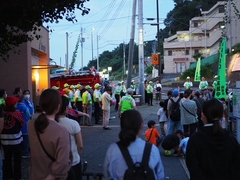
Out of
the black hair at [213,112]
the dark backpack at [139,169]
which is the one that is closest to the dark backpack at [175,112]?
the black hair at [213,112]

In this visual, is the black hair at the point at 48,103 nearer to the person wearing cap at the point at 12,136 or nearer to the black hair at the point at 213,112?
the black hair at the point at 213,112

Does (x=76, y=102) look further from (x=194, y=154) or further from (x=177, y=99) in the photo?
(x=194, y=154)

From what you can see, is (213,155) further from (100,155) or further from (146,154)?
(100,155)

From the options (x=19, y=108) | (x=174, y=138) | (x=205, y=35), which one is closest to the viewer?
(x=19, y=108)

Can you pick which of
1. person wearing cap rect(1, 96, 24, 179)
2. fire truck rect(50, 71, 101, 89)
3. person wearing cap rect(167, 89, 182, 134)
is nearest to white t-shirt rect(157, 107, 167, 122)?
person wearing cap rect(167, 89, 182, 134)

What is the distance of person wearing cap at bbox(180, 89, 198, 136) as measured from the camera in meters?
11.9

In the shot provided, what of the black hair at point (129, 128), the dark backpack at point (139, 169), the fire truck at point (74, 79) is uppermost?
the fire truck at point (74, 79)

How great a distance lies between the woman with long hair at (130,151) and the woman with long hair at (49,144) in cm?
51

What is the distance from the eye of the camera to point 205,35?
76500mm

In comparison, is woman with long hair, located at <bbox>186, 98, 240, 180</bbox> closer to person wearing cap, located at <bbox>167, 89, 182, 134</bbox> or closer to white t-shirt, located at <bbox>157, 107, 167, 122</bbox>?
person wearing cap, located at <bbox>167, 89, 182, 134</bbox>

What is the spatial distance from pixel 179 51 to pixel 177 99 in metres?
71.9

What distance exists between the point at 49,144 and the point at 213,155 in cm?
163

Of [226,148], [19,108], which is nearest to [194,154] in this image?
[226,148]

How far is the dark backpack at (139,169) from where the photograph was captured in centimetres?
373
